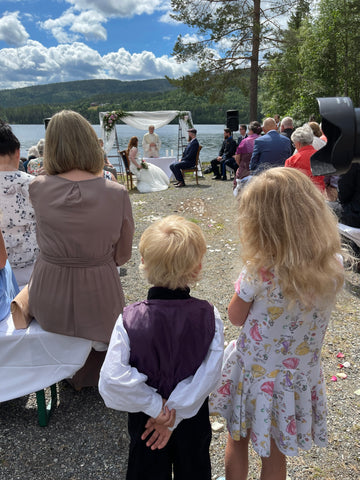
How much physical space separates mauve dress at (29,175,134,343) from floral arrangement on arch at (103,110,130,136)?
11.9 metres

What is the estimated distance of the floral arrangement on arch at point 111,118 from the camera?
13.0m

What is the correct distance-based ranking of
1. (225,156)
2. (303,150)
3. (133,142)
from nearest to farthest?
(303,150) < (133,142) < (225,156)

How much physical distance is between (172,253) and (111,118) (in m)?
12.8

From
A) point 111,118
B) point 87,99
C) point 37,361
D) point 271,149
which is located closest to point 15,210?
point 37,361

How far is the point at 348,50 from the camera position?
20.8 m

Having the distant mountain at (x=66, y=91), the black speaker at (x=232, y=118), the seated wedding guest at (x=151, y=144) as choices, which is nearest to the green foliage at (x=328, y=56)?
the black speaker at (x=232, y=118)

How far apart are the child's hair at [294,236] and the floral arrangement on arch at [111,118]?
12.7m

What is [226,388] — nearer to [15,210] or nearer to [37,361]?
[37,361]

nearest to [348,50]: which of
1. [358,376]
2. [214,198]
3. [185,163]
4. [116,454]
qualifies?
[185,163]

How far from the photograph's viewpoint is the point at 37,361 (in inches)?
84.3

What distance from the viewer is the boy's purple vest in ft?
4.39

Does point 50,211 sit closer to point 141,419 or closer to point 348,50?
point 141,419

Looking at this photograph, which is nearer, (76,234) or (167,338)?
(167,338)

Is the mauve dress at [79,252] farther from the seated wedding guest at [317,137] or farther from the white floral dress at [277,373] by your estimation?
the seated wedding guest at [317,137]
